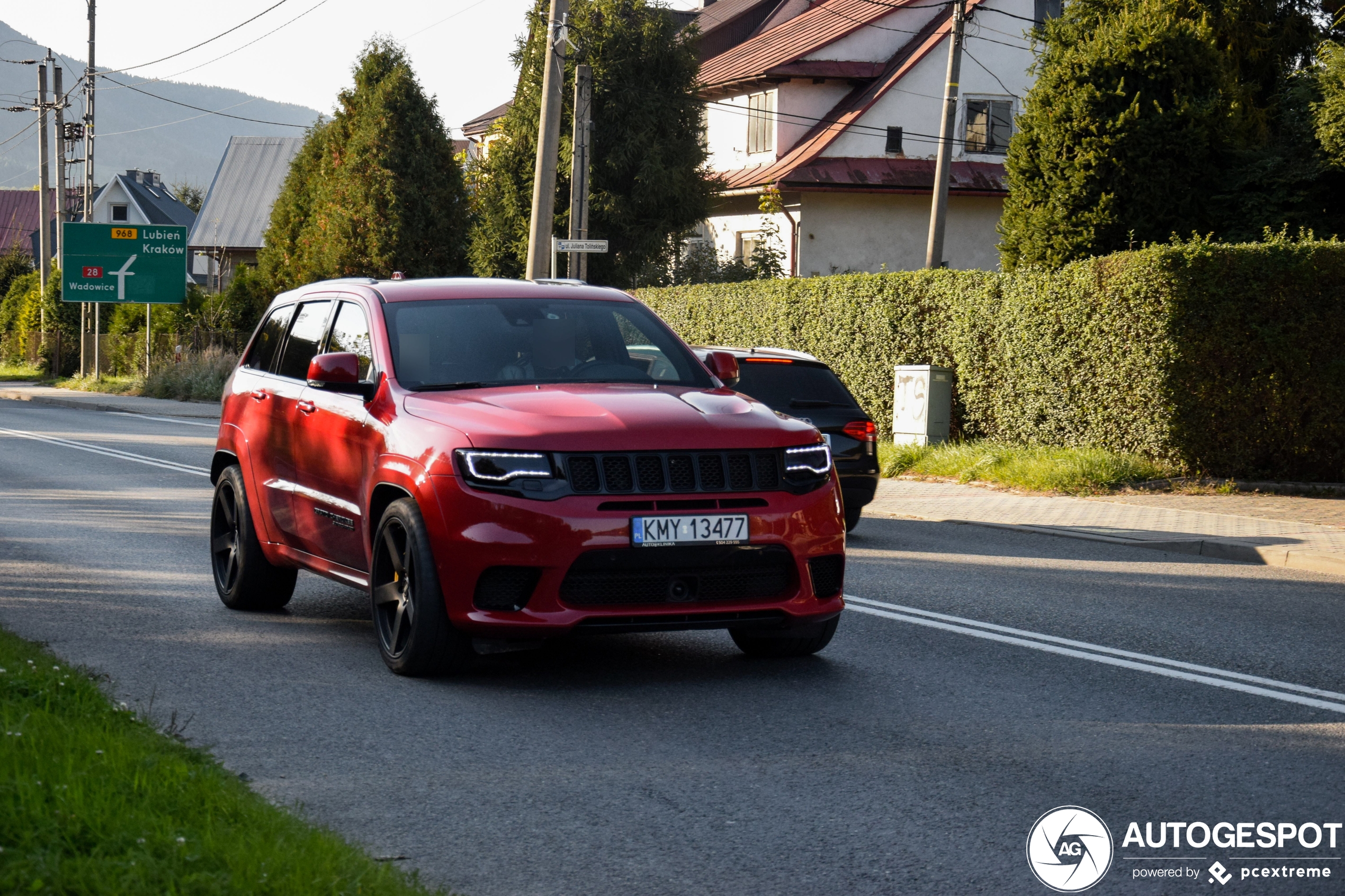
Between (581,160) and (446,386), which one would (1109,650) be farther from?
(581,160)

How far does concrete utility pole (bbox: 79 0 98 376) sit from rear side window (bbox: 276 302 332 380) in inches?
1681

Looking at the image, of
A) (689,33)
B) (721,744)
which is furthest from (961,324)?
(689,33)

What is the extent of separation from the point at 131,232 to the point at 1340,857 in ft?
146

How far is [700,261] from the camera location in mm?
37031

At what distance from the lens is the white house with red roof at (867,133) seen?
39.7 meters

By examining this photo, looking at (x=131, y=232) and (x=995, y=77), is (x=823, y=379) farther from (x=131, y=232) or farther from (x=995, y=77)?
(x=131, y=232)

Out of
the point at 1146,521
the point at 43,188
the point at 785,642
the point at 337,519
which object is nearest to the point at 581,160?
the point at 1146,521

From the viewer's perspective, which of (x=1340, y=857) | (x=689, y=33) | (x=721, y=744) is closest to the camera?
(x=1340, y=857)

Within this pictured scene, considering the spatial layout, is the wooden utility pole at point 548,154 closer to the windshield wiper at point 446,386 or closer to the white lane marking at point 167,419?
the white lane marking at point 167,419

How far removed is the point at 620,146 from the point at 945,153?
10708 mm

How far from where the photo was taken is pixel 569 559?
6.32 m

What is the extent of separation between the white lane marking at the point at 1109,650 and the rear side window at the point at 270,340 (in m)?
3.56

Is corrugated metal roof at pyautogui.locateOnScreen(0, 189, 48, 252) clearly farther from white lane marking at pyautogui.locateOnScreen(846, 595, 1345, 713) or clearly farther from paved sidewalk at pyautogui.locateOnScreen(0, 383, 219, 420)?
white lane marking at pyautogui.locateOnScreen(846, 595, 1345, 713)

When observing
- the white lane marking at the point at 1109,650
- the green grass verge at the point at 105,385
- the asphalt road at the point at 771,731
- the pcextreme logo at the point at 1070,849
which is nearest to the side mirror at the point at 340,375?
the asphalt road at the point at 771,731
